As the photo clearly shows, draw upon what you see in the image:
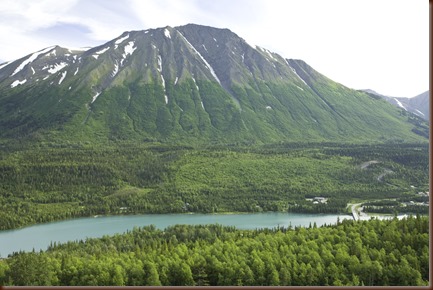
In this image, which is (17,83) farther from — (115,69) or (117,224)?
(117,224)

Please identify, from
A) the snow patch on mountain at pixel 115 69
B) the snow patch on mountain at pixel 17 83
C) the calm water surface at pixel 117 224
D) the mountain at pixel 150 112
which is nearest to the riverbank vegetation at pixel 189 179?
the calm water surface at pixel 117 224

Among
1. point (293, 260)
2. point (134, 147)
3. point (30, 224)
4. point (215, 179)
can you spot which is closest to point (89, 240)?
point (30, 224)

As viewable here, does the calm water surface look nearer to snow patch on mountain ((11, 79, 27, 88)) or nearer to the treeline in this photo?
the treeline

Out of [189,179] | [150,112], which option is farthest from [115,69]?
[189,179]

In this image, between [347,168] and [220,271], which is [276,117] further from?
[220,271]

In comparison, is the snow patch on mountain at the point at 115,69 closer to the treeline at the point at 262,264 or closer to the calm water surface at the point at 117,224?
the calm water surface at the point at 117,224

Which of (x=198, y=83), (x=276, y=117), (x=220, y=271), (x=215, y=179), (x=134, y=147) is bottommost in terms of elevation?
(x=220, y=271)
